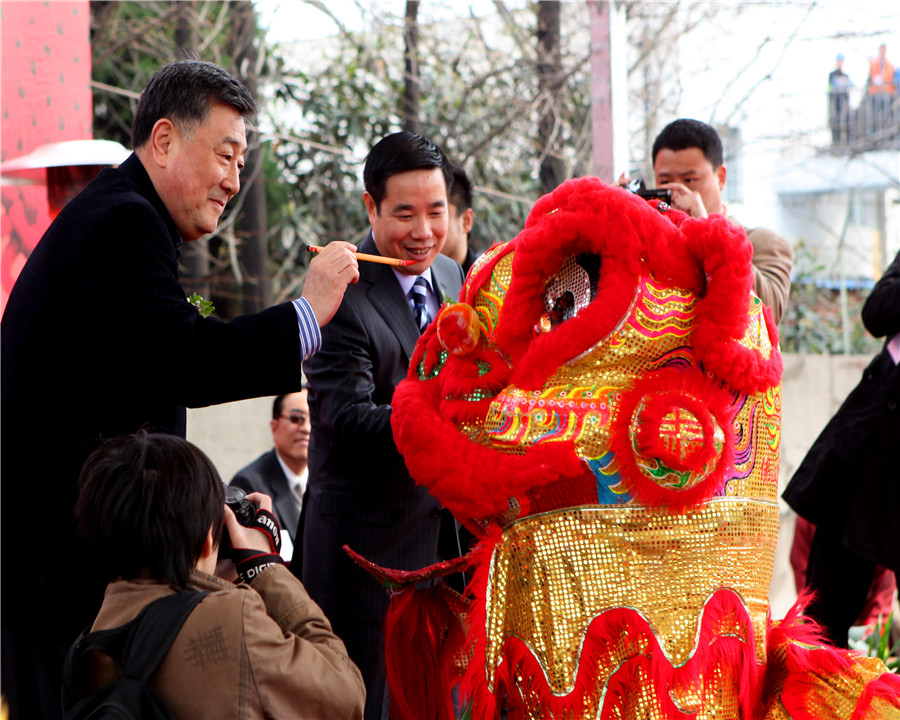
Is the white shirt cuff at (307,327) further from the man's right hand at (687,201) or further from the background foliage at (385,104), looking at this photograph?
the background foliage at (385,104)

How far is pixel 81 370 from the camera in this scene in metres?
1.93

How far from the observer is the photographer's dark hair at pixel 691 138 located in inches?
120

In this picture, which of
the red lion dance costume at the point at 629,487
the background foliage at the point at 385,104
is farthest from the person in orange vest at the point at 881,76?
the red lion dance costume at the point at 629,487

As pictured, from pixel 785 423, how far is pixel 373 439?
4.93 metres

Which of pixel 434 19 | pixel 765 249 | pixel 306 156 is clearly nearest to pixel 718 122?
pixel 434 19

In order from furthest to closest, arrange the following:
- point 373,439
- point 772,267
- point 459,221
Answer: point 459,221 < point 772,267 < point 373,439

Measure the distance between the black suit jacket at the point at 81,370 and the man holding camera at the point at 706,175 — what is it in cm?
155

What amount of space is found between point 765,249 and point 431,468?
1482 mm

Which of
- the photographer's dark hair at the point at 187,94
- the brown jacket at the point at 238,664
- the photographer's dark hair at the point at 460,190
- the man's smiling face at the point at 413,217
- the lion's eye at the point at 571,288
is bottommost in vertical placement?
the brown jacket at the point at 238,664

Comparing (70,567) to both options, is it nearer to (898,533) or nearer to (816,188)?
(898,533)

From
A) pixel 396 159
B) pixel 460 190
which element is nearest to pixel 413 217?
pixel 396 159

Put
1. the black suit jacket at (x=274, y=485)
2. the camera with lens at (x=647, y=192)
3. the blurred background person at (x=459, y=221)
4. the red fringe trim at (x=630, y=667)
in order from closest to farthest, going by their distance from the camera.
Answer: the red fringe trim at (x=630, y=667)
the camera with lens at (x=647, y=192)
the blurred background person at (x=459, y=221)
the black suit jacket at (x=274, y=485)

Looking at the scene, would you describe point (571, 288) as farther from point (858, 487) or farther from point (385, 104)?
point (385, 104)

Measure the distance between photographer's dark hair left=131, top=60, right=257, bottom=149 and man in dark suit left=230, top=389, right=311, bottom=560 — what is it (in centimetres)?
230
